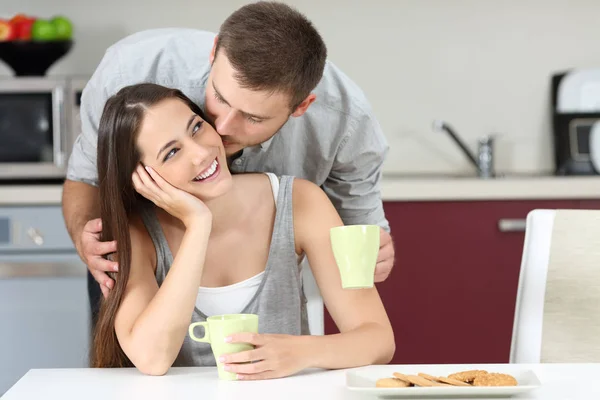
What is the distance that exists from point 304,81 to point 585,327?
71cm

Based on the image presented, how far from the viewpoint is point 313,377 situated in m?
1.25

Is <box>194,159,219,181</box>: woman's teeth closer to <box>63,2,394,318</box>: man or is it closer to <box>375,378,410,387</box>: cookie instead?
<box>63,2,394,318</box>: man

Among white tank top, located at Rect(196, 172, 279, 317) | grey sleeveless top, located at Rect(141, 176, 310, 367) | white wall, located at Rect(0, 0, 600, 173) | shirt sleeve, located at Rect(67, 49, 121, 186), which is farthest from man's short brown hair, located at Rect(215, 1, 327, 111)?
white wall, located at Rect(0, 0, 600, 173)

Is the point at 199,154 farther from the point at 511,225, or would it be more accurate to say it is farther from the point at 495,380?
the point at 511,225

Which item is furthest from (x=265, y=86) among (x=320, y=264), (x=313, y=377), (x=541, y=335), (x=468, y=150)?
(x=468, y=150)

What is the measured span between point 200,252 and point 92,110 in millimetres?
652

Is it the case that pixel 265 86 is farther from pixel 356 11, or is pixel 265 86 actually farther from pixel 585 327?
pixel 356 11

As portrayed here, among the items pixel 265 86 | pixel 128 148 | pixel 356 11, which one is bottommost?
pixel 128 148

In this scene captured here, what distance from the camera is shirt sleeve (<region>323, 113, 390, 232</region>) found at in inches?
81.1

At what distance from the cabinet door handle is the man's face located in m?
1.63

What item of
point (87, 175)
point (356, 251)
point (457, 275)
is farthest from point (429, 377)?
point (457, 275)

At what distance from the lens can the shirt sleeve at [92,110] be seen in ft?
6.24

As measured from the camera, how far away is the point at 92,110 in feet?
6.37

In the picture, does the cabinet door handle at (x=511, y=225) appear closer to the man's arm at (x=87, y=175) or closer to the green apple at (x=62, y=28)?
the man's arm at (x=87, y=175)
